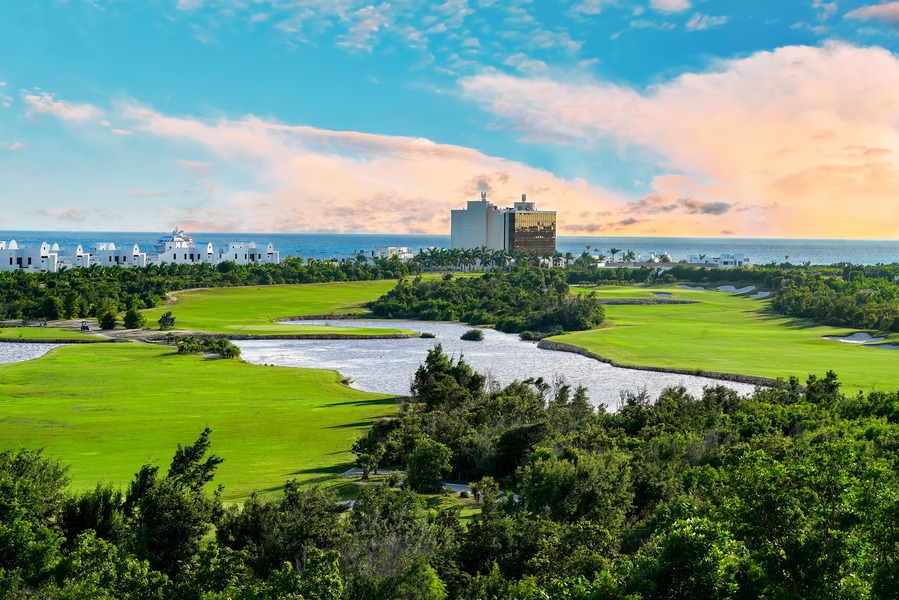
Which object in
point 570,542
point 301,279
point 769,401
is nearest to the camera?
point 570,542

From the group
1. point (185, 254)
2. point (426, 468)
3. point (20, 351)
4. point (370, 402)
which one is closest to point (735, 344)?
point (370, 402)

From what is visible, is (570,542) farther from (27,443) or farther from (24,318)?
(24,318)

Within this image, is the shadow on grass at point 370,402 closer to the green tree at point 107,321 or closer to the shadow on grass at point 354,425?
the shadow on grass at point 354,425

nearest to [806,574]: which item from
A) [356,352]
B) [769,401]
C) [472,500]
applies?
[472,500]

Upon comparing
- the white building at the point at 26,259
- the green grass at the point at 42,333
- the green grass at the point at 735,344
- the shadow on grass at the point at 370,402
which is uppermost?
the white building at the point at 26,259

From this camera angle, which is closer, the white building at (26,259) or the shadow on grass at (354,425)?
the shadow on grass at (354,425)

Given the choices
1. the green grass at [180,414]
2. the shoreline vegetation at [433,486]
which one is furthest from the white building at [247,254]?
the shoreline vegetation at [433,486]
